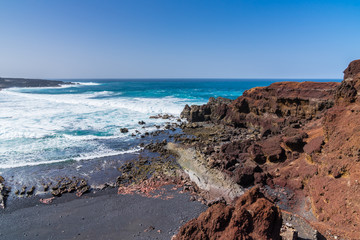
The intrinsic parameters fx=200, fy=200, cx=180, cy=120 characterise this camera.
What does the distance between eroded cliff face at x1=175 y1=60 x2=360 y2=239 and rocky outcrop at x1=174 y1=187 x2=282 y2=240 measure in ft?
10.8

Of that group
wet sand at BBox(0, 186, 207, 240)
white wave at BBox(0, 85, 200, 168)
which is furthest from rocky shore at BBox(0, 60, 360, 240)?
white wave at BBox(0, 85, 200, 168)

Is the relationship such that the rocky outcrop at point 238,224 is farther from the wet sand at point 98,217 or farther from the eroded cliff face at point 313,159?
the wet sand at point 98,217

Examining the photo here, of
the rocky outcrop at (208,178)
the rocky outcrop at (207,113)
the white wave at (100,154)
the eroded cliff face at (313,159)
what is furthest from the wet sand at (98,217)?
the rocky outcrop at (207,113)

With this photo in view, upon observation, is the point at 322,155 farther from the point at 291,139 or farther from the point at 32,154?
the point at 32,154

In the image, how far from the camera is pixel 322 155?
34.6ft

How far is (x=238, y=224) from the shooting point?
5898 millimetres

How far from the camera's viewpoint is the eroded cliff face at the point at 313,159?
8141mm

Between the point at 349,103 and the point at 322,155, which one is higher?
the point at 349,103

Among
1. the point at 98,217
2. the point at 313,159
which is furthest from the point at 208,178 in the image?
the point at 98,217

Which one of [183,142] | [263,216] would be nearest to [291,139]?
[263,216]

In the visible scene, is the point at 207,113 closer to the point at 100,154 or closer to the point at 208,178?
the point at 100,154

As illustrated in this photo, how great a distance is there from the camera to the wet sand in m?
9.44

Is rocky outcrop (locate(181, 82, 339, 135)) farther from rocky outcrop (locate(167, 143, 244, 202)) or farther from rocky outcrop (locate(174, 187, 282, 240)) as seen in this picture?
rocky outcrop (locate(174, 187, 282, 240))

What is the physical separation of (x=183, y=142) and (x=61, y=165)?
11612mm
